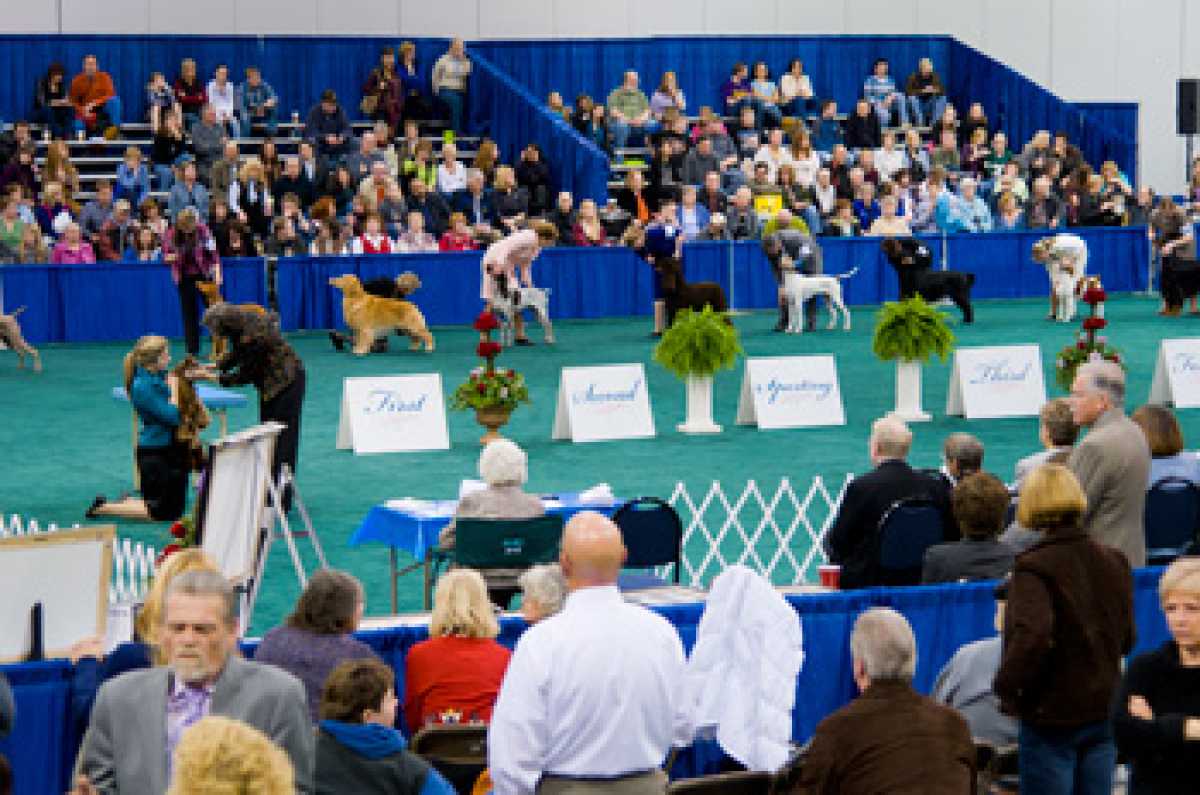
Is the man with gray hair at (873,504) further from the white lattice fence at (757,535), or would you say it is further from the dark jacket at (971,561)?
the white lattice fence at (757,535)

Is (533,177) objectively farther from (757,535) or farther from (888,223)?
(757,535)

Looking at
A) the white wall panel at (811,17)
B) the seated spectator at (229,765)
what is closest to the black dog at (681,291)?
the white wall panel at (811,17)

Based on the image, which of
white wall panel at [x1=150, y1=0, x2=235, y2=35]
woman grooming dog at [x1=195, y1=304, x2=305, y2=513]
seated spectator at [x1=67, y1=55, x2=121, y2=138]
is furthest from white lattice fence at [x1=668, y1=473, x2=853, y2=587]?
white wall panel at [x1=150, y1=0, x2=235, y2=35]

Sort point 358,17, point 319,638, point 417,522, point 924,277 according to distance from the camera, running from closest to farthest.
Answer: point 319,638 → point 417,522 → point 924,277 → point 358,17

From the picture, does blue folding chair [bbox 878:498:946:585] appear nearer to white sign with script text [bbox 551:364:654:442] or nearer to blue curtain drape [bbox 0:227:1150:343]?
white sign with script text [bbox 551:364:654:442]

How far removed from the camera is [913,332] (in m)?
16.8

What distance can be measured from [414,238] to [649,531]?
641 inches

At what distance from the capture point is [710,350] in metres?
16.4

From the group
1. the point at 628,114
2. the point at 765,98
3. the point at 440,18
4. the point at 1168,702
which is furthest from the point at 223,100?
the point at 1168,702

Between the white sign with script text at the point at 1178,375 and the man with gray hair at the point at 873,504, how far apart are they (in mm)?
9526

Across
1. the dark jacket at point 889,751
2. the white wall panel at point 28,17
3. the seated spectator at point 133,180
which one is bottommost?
the dark jacket at point 889,751

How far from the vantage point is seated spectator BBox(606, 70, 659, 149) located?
30.0 m

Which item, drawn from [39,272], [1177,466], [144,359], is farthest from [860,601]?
[39,272]

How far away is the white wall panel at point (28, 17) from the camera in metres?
28.4
